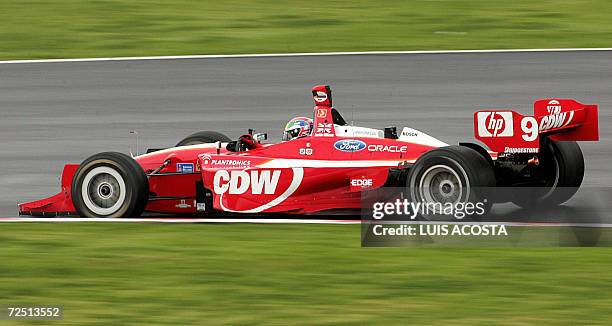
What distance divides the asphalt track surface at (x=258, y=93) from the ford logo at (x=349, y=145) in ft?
13.3

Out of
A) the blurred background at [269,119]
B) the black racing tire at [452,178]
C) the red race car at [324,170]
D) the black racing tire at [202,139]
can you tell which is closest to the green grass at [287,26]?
the blurred background at [269,119]

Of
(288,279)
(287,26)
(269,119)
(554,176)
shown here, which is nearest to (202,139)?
(269,119)

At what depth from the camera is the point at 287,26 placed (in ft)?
60.7

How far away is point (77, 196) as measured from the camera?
11023mm

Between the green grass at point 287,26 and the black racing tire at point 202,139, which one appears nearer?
the black racing tire at point 202,139

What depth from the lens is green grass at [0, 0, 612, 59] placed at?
1736 cm

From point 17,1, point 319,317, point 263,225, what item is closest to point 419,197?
point 263,225

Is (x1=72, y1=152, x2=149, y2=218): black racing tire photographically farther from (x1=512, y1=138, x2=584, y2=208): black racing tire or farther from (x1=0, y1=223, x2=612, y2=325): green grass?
(x1=512, y1=138, x2=584, y2=208): black racing tire

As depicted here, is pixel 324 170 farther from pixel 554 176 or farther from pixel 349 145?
pixel 554 176

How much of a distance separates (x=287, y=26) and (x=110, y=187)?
26.2 feet

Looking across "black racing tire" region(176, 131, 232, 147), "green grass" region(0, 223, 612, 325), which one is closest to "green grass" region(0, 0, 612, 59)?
"black racing tire" region(176, 131, 232, 147)

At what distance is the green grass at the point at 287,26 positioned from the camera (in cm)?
1736

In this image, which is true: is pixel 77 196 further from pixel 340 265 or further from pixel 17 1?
pixel 17 1

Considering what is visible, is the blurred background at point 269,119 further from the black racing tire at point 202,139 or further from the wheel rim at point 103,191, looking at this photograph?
the black racing tire at point 202,139
